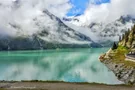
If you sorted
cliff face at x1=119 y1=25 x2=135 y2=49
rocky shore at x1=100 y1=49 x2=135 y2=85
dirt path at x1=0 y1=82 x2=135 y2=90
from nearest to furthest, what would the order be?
dirt path at x1=0 y1=82 x2=135 y2=90, rocky shore at x1=100 y1=49 x2=135 y2=85, cliff face at x1=119 y1=25 x2=135 y2=49

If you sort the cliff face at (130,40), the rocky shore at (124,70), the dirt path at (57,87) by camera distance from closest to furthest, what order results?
the dirt path at (57,87) → the rocky shore at (124,70) → the cliff face at (130,40)

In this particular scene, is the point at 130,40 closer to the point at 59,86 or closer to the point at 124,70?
the point at 124,70

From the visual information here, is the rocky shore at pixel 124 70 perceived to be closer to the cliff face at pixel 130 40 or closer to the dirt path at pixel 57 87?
the dirt path at pixel 57 87

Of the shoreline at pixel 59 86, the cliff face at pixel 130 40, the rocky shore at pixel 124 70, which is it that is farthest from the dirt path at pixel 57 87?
the cliff face at pixel 130 40

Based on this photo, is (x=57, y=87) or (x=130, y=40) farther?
(x=130, y=40)

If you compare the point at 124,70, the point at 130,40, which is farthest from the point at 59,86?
the point at 130,40

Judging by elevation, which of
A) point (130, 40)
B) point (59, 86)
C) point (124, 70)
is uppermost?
point (130, 40)

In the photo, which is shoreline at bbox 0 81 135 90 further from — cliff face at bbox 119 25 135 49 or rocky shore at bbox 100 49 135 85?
cliff face at bbox 119 25 135 49

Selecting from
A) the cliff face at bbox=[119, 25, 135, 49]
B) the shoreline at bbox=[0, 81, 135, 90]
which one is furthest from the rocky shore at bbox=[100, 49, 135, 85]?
the cliff face at bbox=[119, 25, 135, 49]

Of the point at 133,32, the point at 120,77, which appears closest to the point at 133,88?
the point at 120,77

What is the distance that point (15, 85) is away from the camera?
141 ft

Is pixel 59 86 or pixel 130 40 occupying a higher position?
pixel 130 40

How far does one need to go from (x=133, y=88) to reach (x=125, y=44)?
5933 inches

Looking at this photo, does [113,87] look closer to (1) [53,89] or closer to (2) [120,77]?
(1) [53,89]
